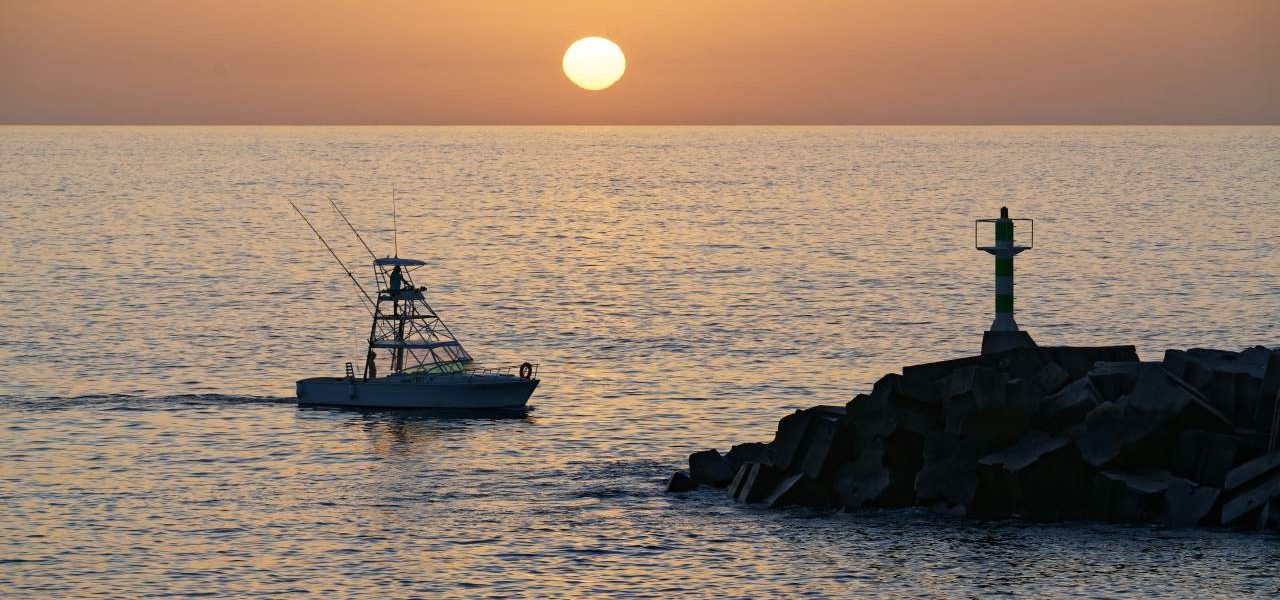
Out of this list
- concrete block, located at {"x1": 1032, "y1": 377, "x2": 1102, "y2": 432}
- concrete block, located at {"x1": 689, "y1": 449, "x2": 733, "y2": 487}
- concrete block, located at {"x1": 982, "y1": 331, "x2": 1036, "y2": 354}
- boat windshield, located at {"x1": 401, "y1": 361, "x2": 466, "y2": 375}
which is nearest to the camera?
concrete block, located at {"x1": 1032, "y1": 377, "x2": 1102, "y2": 432}

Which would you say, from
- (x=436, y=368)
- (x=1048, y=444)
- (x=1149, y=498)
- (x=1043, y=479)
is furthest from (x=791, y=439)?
(x=436, y=368)

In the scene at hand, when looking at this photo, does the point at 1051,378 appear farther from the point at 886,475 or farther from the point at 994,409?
the point at 886,475

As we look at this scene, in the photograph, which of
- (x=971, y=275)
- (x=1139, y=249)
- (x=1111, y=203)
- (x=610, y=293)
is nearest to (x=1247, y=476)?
(x=610, y=293)

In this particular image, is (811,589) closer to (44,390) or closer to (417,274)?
(44,390)

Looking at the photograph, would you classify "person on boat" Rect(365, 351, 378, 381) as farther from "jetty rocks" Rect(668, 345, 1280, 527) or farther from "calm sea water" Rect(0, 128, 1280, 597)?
"jetty rocks" Rect(668, 345, 1280, 527)

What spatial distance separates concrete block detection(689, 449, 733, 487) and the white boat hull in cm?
1348

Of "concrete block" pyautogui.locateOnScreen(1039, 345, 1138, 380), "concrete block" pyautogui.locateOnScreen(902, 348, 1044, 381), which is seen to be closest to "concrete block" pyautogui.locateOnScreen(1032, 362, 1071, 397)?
"concrete block" pyautogui.locateOnScreen(902, 348, 1044, 381)

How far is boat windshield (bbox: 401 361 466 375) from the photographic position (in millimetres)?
50688

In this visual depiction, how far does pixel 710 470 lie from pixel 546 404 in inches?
595

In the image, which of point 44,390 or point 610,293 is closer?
point 44,390

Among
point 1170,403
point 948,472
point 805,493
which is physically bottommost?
point 805,493

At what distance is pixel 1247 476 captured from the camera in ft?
101

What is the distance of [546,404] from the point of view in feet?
169

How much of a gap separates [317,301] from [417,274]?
1367 centimetres
